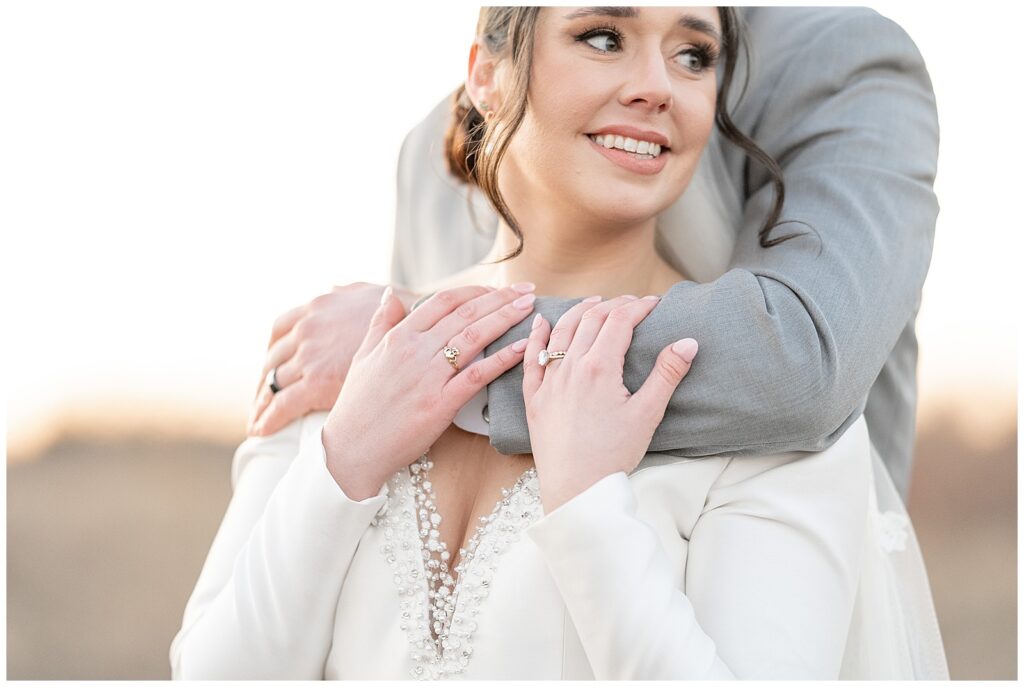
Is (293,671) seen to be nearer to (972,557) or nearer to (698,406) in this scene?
(698,406)

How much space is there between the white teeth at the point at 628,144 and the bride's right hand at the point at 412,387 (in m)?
0.28

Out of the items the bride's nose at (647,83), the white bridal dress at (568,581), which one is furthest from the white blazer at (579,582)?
the bride's nose at (647,83)

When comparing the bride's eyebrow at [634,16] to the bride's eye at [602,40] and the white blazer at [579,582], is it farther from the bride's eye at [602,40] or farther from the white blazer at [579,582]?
the white blazer at [579,582]

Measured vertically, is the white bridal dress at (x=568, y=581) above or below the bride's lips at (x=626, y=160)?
below

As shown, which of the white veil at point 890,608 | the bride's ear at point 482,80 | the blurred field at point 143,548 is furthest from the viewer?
the blurred field at point 143,548

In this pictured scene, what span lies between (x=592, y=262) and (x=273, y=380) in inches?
24.8

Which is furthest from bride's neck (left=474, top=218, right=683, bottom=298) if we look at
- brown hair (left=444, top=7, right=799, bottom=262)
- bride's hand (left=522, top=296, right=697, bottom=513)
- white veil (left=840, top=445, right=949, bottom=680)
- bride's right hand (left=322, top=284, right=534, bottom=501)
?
white veil (left=840, top=445, right=949, bottom=680)

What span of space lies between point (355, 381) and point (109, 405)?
3734 mm

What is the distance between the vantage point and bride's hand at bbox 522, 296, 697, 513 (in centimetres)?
141

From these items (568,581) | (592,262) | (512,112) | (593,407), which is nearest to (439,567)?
(568,581)

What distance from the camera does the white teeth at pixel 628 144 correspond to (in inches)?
66.3

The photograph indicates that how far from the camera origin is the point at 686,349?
1.43m

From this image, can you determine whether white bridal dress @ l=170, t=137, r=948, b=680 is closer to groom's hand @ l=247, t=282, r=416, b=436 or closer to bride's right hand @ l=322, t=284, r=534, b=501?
bride's right hand @ l=322, t=284, r=534, b=501

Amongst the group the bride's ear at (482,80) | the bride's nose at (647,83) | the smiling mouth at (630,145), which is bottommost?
the smiling mouth at (630,145)
